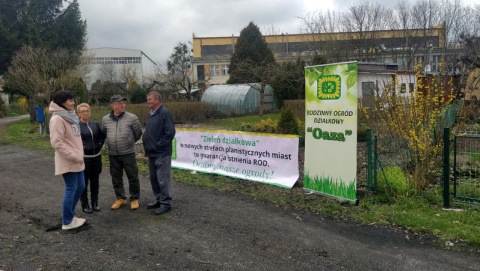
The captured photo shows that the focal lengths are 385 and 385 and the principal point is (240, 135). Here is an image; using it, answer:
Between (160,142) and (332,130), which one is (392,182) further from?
(160,142)

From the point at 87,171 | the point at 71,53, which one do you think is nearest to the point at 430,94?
the point at 87,171

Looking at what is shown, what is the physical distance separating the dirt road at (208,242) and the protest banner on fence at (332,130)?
0.86 m

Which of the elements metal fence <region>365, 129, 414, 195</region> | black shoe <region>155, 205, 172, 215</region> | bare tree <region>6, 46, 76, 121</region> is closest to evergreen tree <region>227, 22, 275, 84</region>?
bare tree <region>6, 46, 76, 121</region>

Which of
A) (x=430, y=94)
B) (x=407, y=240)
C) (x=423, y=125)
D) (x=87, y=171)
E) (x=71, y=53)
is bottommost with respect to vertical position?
(x=407, y=240)

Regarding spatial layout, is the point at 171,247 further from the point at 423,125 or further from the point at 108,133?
the point at 423,125

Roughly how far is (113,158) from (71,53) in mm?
24029

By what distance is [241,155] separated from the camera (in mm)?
8180

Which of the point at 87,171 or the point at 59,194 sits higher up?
the point at 87,171

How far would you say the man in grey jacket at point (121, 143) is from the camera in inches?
237

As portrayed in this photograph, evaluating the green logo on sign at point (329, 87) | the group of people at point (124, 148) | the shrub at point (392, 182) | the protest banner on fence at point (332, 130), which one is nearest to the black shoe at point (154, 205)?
the group of people at point (124, 148)

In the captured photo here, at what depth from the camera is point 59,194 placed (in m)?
7.25

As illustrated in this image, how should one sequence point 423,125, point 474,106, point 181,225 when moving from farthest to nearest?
1. point 474,106
2. point 423,125
3. point 181,225

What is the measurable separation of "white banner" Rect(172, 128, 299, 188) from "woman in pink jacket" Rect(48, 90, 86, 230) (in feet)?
11.8

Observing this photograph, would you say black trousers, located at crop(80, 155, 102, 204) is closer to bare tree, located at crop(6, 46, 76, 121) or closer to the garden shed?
bare tree, located at crop(6, 46, 76, 121)
